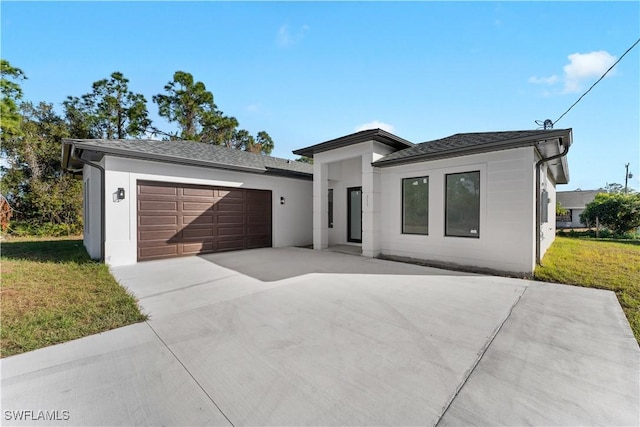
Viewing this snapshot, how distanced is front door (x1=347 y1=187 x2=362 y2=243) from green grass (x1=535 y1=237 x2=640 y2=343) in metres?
5.76

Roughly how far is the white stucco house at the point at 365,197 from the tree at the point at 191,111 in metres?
12.1

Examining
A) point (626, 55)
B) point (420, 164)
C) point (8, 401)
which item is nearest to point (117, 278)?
point (8, 401)

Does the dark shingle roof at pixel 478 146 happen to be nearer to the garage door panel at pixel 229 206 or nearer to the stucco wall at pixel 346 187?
the stucco wall at pixel 346 187

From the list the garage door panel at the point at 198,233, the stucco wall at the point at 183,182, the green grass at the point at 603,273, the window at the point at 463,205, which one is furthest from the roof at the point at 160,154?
the green grass at the point at 603,273

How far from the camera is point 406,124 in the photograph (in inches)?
408

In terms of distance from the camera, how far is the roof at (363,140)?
8273 millimetres

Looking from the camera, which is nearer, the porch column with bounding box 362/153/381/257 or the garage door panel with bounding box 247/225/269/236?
the porch column with bounding box 362/153/381/257

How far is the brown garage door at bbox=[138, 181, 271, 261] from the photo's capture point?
25.4 ft

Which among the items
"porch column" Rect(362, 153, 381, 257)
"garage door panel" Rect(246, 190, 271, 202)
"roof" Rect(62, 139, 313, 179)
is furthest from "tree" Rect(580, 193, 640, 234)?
"garage door panel" Rect(246, 190, 271, 202)

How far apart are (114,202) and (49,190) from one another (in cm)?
1171

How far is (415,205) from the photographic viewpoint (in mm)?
7988

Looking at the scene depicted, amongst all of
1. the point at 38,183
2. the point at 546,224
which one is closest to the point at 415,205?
the point at 546,224

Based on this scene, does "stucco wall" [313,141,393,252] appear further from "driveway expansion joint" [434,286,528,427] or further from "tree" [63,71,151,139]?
"tree" [63,71,151,139]

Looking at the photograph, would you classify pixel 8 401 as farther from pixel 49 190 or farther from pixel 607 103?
pixel 49 190
